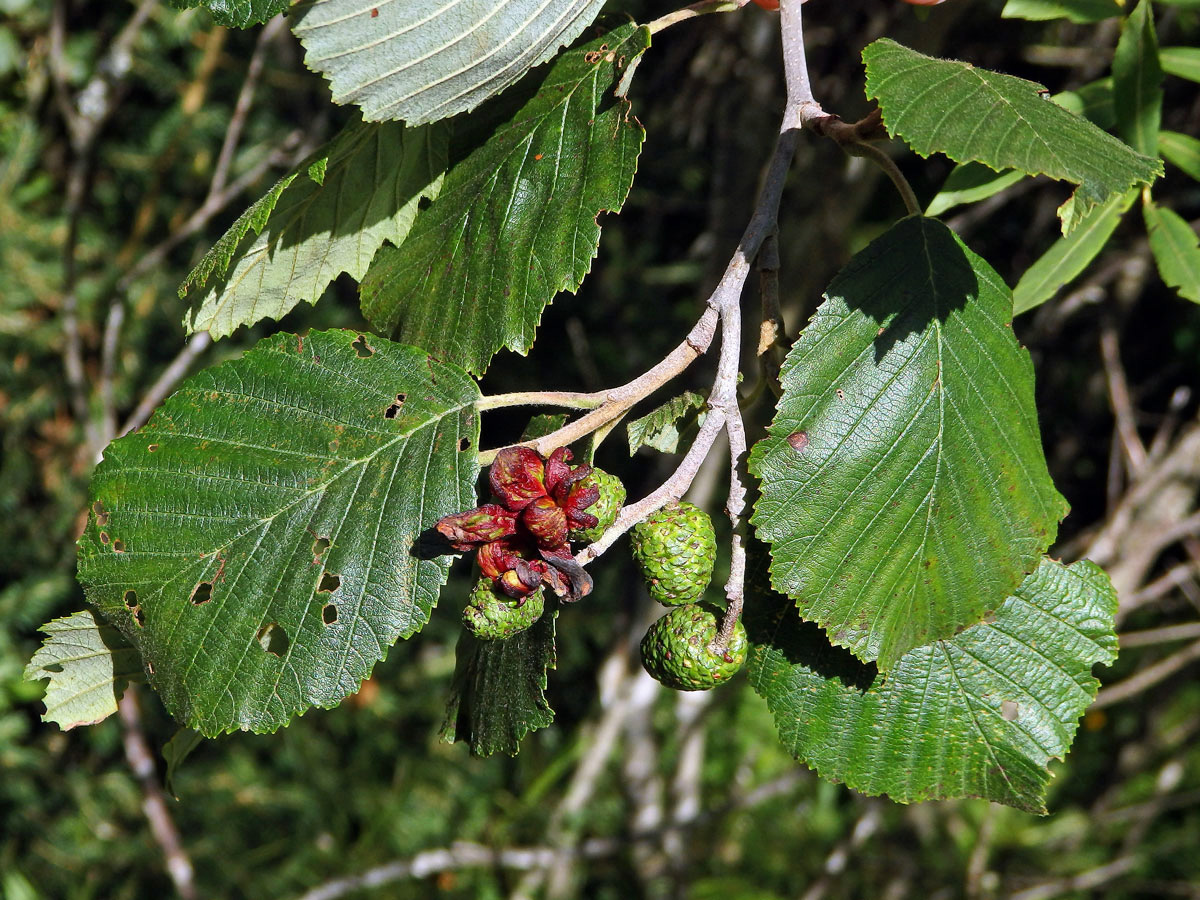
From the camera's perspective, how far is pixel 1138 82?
1.27 m

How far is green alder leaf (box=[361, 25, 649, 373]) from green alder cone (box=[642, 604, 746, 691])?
0.33 metres

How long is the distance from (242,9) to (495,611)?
63 cm

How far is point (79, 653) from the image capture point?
1104mm

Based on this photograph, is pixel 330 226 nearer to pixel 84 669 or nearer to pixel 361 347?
pixel 361 347

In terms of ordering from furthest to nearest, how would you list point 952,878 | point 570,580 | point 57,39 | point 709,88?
point 952,878 < point 709,88 < point 57,39 < point 570,580

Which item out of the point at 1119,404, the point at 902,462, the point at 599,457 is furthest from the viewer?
the point at 599,457

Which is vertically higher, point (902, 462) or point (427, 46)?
point (427, 46)

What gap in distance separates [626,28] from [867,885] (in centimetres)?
322

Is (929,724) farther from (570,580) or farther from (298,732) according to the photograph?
(298,732)

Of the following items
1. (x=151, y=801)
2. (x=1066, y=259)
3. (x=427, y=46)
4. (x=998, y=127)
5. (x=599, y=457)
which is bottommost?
(x=599, y=457)

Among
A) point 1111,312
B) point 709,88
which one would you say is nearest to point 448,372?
point 709,88

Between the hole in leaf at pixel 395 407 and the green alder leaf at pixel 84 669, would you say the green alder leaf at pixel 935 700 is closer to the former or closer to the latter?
the hole in leaf at pixel 395 407

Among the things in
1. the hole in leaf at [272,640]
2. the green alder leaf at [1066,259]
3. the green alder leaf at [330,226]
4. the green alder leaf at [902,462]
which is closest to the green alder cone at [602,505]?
the green alder leaf at [902,462]

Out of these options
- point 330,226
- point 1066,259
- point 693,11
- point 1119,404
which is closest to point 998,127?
point 693,11
